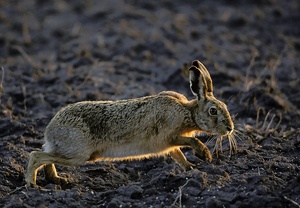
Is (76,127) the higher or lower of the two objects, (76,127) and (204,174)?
the higher

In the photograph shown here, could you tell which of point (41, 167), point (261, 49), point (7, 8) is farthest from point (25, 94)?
Answer: point (7, 8)

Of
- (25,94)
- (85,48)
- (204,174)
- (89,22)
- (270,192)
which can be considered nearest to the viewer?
Result: (270,192)

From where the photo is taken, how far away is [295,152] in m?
7.51

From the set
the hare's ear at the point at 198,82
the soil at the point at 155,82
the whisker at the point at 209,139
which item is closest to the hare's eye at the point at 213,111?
the hare's ear at the point at 198,82

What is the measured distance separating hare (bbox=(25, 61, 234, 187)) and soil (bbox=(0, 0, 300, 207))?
12.0 inches

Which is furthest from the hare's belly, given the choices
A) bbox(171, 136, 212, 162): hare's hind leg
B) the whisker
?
the whisker

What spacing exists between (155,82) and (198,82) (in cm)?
415

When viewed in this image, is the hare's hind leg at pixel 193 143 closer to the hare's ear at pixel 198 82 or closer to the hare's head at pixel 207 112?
the hare's head at pixel 207 112

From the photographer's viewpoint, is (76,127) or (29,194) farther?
(76,127)

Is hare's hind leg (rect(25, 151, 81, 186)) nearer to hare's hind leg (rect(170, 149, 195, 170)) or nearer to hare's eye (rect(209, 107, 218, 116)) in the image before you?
hare's hind leg (rect(170, 149, 195, 170))

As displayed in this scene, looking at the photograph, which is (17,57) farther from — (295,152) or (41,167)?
(295,152)

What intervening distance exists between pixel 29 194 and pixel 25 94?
3621 millimetres

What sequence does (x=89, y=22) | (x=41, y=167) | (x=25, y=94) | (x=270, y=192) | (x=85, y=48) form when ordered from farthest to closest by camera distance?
(x=89, y=22), (x=85, y=48), (x=25, y=94), (x=41, y=167), (x=270, y=192)

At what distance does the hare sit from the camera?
22.4 ft
